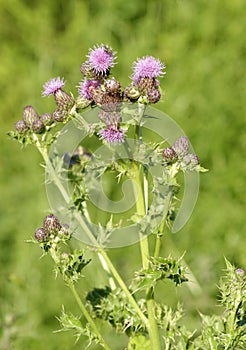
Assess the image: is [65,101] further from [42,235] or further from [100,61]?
[42,235]

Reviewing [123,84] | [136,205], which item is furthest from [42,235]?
[123,84]

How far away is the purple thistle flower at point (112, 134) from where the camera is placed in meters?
2.14

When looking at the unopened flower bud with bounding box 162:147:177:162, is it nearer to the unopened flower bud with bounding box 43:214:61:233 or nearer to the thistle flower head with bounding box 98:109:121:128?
the thistle flower head with bounding box 98:109:121:128

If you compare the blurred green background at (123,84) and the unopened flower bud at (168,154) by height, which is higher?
the blurred green background at (123,84)

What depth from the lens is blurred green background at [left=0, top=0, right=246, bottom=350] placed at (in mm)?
3752

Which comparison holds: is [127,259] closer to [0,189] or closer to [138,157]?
[0,189]

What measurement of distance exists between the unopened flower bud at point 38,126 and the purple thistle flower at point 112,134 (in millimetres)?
516

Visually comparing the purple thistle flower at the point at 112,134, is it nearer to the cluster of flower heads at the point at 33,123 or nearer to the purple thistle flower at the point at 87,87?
the purple thistle flower at the point at 87,87

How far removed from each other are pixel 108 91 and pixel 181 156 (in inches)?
14.3

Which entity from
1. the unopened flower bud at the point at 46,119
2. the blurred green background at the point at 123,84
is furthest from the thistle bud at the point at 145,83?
the blurred green background at the point at 123,84

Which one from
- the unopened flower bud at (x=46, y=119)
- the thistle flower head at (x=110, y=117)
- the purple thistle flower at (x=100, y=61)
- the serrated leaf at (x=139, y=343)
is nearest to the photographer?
the thistle flower head at (x=110, y=117)

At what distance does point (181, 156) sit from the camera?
2287mm

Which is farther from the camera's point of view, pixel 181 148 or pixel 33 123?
pixel 33 123

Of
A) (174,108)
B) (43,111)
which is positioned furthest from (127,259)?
(43,111)
